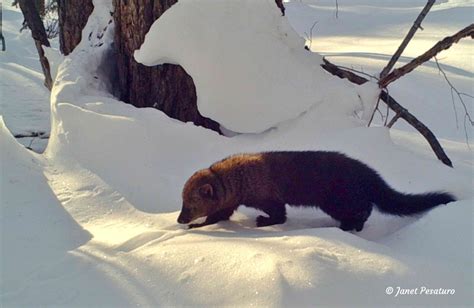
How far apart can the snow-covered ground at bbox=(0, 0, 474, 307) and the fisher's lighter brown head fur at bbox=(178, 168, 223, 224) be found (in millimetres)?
114

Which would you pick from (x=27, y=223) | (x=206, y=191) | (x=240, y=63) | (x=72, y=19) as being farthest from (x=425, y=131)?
(x=72, y=19)

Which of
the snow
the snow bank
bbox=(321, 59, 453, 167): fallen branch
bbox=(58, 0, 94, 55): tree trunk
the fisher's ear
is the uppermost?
bbox=(58, 0, 94, 55): tree trunk

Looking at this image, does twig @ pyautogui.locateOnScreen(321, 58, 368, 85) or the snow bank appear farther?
twig @ pyautogui.locateOnScreen(321, 58, 368, 85)

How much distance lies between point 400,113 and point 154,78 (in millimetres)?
1982

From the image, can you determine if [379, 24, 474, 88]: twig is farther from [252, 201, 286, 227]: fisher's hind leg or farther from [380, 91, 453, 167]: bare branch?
[252, 201, 286, 227]: fisher's hind leg

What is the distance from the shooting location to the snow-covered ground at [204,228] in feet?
6.19

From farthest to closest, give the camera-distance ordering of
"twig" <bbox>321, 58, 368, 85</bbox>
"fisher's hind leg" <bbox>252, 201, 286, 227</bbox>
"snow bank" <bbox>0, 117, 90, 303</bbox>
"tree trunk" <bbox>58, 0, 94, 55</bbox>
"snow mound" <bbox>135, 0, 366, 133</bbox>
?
"tree trunk" <bbox>58, 0, 94, 55</bbox> → "twig" <bbox>321, 58, 368, 85</bbox> → "snow mound" <bbox>135, 0, 366, 133</bbox> → "fisher's hind leg" <bbox>252, 201, 286, 227</bbox> → "snow bank" <bbox>0, 117, 90, 303</bbox>

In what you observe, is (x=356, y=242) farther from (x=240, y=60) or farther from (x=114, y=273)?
(x=240, y=60)

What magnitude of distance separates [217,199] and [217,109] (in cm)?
107

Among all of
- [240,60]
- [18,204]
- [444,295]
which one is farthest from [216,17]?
[444,295]

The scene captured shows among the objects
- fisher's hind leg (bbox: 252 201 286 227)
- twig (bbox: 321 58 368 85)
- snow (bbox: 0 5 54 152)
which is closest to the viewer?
fisher's hind leg (bbox: 252 201 286 227)

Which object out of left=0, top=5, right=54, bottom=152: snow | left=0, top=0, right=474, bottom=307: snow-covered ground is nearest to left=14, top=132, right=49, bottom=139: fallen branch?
left=0, top=5, right=54, bottom=152: snow

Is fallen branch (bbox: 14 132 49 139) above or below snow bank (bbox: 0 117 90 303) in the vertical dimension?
below

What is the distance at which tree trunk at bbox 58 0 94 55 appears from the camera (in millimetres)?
4527
